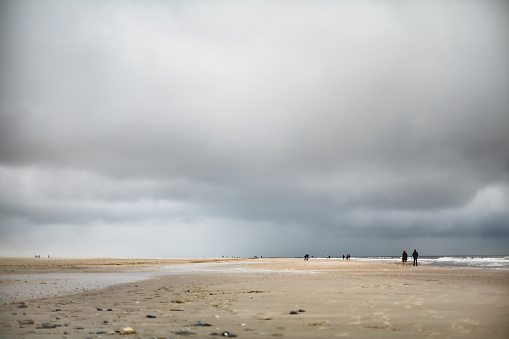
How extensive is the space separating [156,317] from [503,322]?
9.95 metres

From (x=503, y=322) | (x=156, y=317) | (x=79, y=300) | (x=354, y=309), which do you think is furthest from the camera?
(x=79, y=300)

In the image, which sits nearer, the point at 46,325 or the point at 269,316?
the point at 46,325

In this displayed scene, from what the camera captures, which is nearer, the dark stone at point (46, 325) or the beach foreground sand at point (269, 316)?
the beach foreground sand at point (269, 316)

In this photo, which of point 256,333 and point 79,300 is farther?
point 79,300

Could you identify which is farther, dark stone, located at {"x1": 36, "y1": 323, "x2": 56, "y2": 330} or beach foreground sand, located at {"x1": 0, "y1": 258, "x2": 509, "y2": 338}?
dark stone, located at {"x1": 36, "y1": 323, "x2": 56, "y2": 330}

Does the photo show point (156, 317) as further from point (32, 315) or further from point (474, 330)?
point (474, 330)

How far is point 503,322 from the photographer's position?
995 centimetres

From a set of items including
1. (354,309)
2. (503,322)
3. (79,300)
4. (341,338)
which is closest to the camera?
(341,338)

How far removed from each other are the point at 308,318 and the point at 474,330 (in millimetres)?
4281

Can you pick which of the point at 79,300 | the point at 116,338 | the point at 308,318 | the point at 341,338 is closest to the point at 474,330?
the point at 341,338

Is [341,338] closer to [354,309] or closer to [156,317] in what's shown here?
[354,309]

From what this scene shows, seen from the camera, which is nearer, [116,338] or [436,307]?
[116,338]

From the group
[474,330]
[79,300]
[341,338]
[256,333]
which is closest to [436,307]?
[474,330]

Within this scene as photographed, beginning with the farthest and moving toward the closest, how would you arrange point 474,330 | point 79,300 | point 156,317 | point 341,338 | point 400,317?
point 79,300, point 156,317, point 400,317, point 474,330, point 341,338
